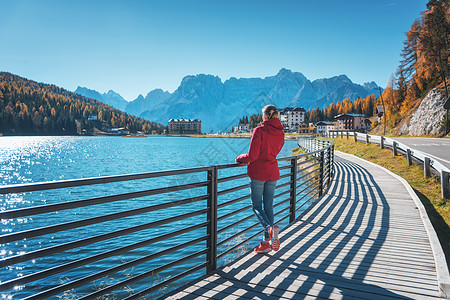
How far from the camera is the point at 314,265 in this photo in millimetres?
4656

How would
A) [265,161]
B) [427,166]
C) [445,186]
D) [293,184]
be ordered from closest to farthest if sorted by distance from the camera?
[265,161] < [293,184] < [445,186] < [427,166]

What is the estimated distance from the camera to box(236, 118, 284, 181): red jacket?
14.6 feet

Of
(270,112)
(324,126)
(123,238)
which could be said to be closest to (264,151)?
(270,112)

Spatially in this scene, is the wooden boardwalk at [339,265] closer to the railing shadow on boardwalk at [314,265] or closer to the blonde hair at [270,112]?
the railing shadow on boardwalk at [314,265]

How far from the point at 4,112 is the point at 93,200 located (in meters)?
195

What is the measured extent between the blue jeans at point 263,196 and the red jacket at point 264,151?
0.14m

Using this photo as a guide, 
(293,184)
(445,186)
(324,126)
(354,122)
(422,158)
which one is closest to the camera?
(293,184)

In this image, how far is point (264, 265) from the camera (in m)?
4.64

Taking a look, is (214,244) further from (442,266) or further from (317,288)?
(442,266)

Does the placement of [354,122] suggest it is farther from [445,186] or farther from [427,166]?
[445,186]

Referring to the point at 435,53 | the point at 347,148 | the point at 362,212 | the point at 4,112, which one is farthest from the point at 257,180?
the point at 4,112

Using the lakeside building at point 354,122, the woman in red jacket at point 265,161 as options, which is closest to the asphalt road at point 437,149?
the woman in red jacket at point 265,161

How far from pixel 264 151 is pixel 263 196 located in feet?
2.82

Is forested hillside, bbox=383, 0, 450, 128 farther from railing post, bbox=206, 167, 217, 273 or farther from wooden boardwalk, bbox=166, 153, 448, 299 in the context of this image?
railing post, bbox=206, 167, 217, 273
